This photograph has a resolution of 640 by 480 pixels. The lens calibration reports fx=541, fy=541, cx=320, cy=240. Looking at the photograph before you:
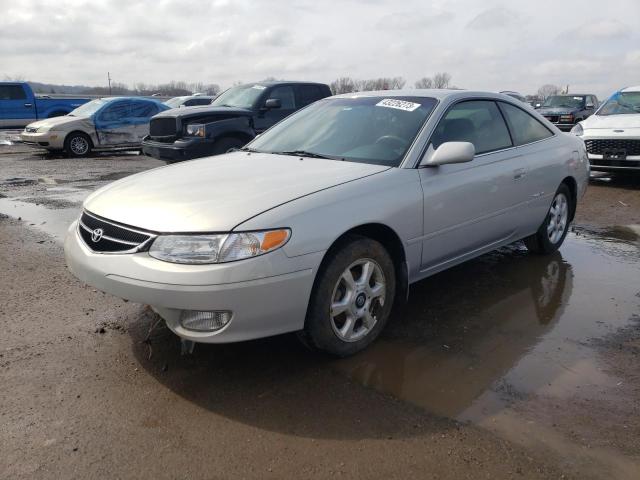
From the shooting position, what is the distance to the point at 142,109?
1460 centimetres

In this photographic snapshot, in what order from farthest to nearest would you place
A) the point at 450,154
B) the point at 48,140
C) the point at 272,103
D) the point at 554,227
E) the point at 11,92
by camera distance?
the point at 11,92
the point at 48,140
the point at 272,103
the point at 554,227
the point at 450,154

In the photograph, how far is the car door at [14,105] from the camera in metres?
19.3

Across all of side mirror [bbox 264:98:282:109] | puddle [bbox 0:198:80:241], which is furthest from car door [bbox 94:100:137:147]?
puddle [bbox 0:198:80:241]

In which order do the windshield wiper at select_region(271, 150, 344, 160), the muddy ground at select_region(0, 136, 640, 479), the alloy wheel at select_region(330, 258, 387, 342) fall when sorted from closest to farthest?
1. the muddy ground at select_region(0, 136, 640, 479)
2. the alloy wheel at select_region(330, 258, 387, 342)
3. the windshield wiper at select_region(271, 150, 344, 160)

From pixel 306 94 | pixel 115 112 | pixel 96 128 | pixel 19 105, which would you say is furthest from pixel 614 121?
pixel 19 105

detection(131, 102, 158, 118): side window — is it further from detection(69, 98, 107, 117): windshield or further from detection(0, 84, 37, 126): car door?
detection(0, 84, 37, 126): car door

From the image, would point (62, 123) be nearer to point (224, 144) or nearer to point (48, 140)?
point (48, 140)

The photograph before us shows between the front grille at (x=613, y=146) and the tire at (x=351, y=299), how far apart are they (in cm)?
751

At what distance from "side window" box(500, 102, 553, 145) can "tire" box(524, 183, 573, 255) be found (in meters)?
0.60

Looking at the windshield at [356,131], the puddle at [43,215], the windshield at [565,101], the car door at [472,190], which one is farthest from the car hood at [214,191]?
the windshield at [565,101]

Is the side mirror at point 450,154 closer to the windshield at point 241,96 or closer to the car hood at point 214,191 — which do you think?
the car hood at point 214,191

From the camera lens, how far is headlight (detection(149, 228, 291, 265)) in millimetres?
2701

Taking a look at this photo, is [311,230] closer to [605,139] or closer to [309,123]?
[309,123]

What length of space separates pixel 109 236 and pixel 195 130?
6265 millimetres
